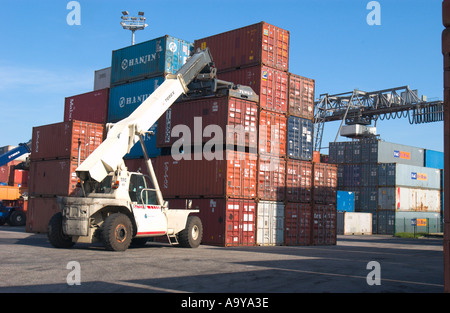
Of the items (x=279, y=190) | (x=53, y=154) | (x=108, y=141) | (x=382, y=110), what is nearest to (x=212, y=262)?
(x=108, y=141)

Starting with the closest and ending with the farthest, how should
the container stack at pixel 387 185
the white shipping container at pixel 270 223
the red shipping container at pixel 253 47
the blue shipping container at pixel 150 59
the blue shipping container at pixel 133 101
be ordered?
the white shipping container at pixel 270 223 < the red shipping container at pixel 253 47 < the blue shipping container at pixel 150 59 < the blue shipping container at pixel 133 101 < the container stack at pixel 387 185

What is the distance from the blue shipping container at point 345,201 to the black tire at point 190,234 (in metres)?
29.8

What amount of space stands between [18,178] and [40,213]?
17.2 meters

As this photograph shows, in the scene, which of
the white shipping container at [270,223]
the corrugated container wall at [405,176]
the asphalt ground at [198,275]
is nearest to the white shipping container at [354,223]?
the corrugated container wall at [405,176]

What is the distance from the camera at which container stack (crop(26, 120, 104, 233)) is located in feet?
83.5

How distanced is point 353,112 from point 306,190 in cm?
4104

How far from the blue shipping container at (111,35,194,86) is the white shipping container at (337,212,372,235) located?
24.4 meters

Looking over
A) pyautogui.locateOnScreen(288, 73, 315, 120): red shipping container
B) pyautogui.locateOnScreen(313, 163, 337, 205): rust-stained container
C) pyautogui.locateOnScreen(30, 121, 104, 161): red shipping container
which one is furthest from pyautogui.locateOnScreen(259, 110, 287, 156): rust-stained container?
pyautogui.locateOnScreen(30, 121, 104, 161): red shipping container

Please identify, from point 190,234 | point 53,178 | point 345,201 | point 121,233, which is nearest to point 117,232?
point 121,233

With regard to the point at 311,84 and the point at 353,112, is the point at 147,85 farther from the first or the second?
the point at 353,112

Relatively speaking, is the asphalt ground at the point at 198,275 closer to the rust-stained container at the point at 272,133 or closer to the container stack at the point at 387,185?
the rust-stained container at the point at 272,133

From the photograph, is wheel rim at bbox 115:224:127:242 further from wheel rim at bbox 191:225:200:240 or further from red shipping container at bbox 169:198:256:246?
red shipping container at bbox 169:198:256:246

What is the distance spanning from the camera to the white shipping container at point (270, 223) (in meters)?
22.2
